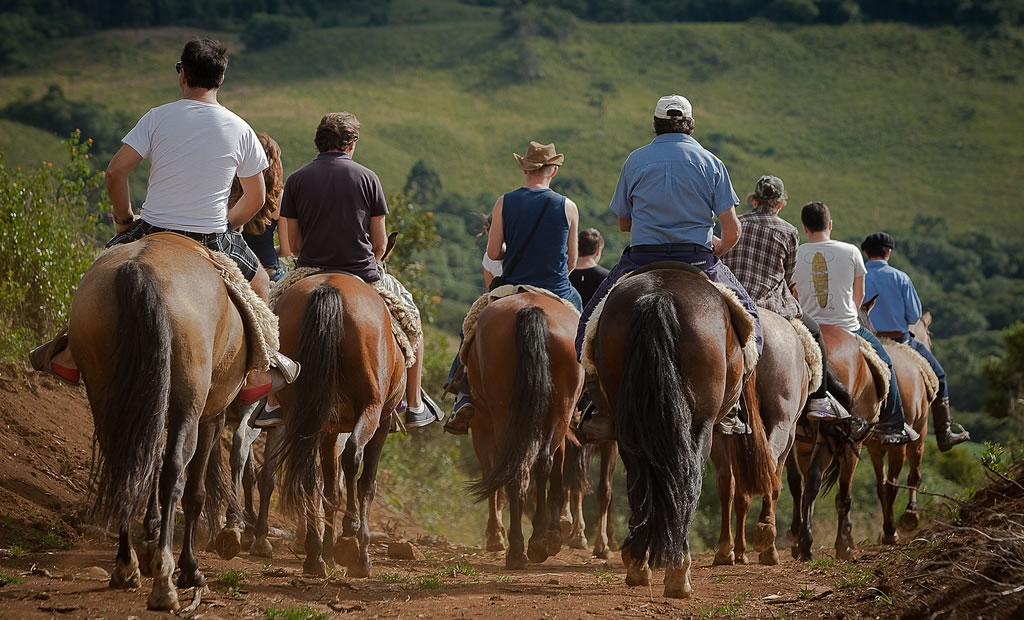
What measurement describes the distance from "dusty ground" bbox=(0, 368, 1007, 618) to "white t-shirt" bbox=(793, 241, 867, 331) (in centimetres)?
219

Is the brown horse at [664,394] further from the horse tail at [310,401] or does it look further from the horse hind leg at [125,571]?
the horse hind leg at [125,571]

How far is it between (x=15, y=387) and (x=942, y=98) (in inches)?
5054

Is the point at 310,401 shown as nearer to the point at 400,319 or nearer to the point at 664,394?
the point at 400,319

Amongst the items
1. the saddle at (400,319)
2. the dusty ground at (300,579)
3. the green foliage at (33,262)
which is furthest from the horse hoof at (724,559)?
the green foliage at (33,262)

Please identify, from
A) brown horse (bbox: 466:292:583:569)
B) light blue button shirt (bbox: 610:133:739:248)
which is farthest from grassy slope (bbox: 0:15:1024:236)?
light blue button shirt (bbox: 610:133:739:248)

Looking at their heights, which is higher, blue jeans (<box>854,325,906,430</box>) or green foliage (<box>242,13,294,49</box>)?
green foliage (<box>242,13,294,49</box>)

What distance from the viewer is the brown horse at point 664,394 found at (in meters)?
6.79

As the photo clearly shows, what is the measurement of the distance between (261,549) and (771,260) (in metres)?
4.62

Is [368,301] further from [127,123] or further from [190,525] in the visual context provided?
[127,123]

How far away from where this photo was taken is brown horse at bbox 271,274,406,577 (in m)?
7.48

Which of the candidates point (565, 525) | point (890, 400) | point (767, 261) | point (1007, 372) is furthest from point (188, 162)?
point (1007, 372)

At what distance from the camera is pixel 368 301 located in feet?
26.0

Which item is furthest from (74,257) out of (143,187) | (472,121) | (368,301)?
(472,121)

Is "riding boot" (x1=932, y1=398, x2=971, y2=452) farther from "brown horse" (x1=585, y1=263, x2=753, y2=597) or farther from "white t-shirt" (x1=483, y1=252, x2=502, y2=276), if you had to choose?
"brown horse" (x1=585, y1=263, x2=753, y2=597)
